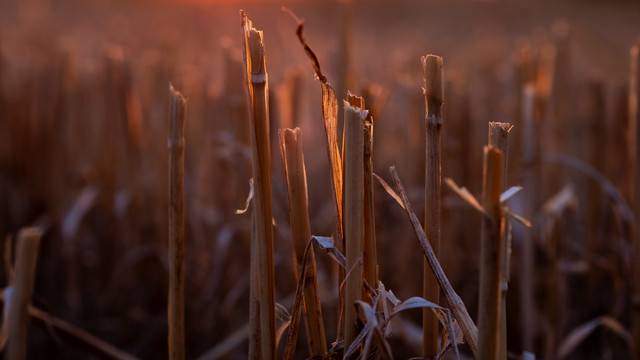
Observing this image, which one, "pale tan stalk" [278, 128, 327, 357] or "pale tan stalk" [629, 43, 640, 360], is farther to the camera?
"pale tan stalk" [629, 43, 640, 360]

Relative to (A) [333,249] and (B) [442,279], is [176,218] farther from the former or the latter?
(B) [442,279]

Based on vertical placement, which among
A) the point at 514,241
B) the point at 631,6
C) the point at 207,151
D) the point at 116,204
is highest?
the point at 631,6

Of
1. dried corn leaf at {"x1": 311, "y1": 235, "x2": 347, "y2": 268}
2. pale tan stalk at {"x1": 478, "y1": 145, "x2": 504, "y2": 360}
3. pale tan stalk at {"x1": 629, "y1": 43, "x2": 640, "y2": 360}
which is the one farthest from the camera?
pale tan stalk at {"x1": 629, "y1": 43, "x2": 640, "y2": 360}

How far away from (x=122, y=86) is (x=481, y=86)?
1469mm

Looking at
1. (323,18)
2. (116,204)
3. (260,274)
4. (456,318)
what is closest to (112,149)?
(116,204)

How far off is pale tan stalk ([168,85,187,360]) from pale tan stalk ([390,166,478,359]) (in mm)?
Answer: 228

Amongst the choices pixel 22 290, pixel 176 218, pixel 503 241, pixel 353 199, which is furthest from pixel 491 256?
pixel 22 290

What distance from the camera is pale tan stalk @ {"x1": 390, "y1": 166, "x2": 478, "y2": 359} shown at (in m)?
0.48

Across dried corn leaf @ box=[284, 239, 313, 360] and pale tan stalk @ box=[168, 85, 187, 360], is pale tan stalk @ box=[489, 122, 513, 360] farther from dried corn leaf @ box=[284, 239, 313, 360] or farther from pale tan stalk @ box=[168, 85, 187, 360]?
pale tan stalk @ box=[168, 85, 187, 360]

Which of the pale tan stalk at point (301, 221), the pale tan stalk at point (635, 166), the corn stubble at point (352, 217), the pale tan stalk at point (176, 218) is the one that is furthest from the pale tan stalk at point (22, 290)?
the pale tan stalk at point (635, 166)

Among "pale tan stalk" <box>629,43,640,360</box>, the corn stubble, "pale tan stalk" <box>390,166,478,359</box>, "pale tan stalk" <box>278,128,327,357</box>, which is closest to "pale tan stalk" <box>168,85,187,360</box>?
the corn stubble

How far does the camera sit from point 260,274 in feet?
1.68

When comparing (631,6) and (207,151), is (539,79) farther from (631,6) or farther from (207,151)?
(631,6)

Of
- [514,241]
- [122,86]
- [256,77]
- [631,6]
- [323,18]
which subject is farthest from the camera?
[323,18]
